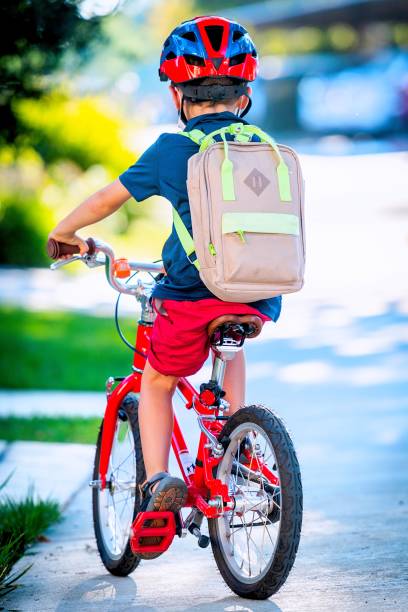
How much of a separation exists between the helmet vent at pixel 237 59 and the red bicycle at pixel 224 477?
2.81 feet

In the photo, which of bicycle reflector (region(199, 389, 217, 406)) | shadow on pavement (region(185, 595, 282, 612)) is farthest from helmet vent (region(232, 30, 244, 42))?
shadow on pavement (region(185, 595, 282, 612))

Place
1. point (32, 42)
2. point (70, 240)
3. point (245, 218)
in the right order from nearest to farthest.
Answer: point (245, 218)
point (70, 240)
point (32, 42)

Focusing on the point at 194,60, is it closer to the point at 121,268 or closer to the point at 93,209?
the point at 93,209

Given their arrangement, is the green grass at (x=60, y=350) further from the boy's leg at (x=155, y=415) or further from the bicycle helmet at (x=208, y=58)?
the bicycle helmet at (x=208, y=58)

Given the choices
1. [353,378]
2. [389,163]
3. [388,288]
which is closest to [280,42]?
[389,163]

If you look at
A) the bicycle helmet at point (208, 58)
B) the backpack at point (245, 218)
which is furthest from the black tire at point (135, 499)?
the bicycle helmet at point (208, 58)

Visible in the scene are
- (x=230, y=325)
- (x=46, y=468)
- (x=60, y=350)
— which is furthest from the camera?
(x=60, y=350)

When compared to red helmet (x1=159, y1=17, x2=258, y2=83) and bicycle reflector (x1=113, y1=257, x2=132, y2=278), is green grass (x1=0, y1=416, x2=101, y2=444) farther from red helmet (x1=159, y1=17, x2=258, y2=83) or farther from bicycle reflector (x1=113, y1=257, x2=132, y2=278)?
red helmet (x1=159, y1=17, x2=258, y2=83)

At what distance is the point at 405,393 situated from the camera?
8383mm

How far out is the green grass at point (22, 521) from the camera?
514cm

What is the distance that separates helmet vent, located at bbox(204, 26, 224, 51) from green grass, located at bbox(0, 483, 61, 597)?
2.11 meters

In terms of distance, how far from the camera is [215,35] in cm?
429

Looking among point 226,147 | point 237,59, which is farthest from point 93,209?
point 237,59

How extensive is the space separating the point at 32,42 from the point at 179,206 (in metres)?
3.32
